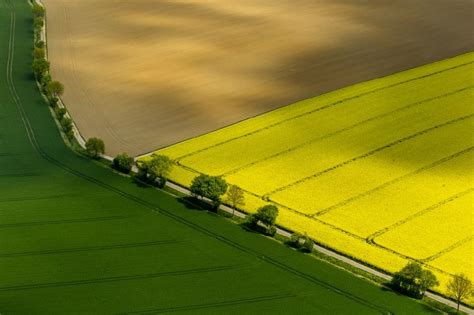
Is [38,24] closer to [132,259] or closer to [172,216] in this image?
[172,216]

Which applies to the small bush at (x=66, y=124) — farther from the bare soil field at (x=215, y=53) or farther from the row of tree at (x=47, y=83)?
the bare soil field at (x=215, y=53)

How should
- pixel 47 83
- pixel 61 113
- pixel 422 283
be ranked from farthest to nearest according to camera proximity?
pixel 47 83, pixel 61 113, pixel 422 283

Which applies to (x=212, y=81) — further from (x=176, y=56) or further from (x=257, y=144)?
(x=257, y=144)

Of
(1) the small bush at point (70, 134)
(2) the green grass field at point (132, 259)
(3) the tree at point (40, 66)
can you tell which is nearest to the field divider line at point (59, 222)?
(2) the green grass field at point (132, 259)

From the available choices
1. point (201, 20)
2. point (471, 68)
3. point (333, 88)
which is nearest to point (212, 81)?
point (333, 88)

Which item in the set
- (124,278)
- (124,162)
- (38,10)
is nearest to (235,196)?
(124,162)

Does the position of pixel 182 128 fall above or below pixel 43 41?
below
